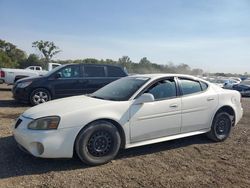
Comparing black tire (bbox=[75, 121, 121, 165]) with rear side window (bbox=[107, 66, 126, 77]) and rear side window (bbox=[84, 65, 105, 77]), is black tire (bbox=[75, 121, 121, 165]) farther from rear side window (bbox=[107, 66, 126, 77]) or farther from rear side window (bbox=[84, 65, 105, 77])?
rear side window (bbox=[107, 66, 126, 77])

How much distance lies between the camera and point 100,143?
459 centimetres

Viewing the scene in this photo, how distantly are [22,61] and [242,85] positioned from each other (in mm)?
45032

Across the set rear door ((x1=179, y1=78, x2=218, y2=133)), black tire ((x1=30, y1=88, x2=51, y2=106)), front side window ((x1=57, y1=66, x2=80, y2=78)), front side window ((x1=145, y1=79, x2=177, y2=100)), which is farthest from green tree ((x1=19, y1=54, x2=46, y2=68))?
front side window ((x1=145, y1=79, x2=177, y2=100))

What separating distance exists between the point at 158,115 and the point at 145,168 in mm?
1033

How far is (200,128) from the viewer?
5742 mm

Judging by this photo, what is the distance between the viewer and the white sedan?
14.3ft

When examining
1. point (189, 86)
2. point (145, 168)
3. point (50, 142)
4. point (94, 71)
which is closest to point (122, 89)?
point (189, 86)

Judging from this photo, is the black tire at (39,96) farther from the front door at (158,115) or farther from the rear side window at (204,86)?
the rear side window at (204,86)

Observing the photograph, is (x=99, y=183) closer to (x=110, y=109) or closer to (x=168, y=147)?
(x=110, y=109)

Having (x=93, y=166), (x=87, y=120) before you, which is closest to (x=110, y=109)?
(x=87, y=120)

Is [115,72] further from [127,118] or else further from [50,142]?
[50,142]

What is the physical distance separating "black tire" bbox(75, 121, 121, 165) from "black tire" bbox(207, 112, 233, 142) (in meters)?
2.21

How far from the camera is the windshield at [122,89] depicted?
5.11 metres

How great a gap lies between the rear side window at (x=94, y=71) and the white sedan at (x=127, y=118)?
4.91m
